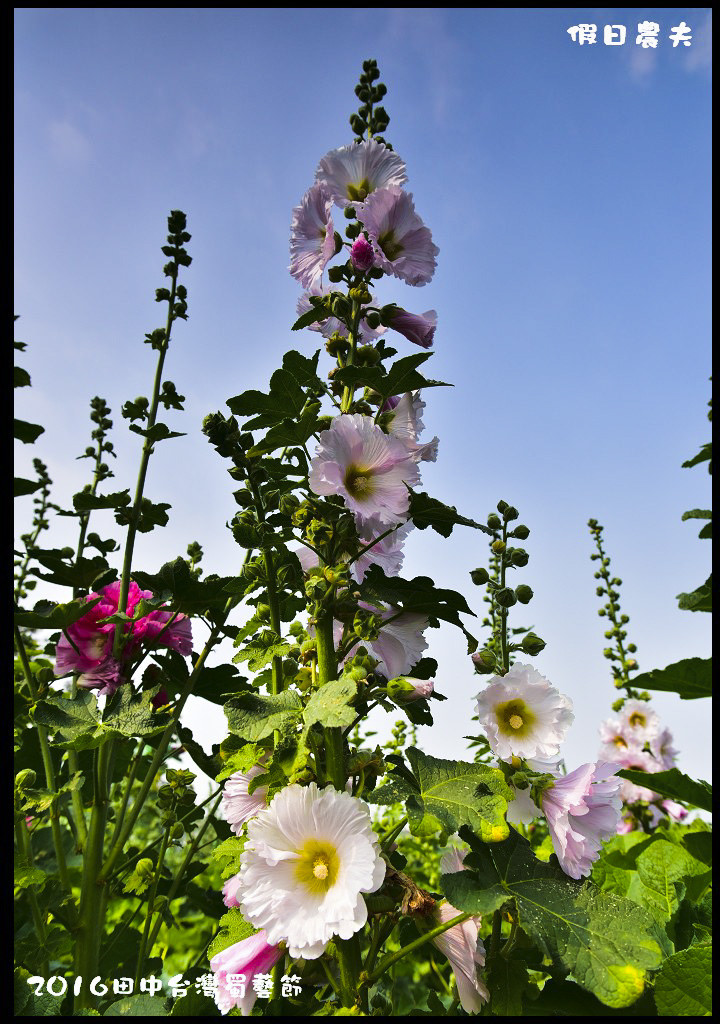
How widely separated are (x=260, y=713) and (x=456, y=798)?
325mm

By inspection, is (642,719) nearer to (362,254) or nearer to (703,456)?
(703,456)

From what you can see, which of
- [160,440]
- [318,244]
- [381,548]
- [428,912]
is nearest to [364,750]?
[428,912]

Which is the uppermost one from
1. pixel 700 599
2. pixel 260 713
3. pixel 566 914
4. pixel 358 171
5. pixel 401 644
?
pixel 358 171

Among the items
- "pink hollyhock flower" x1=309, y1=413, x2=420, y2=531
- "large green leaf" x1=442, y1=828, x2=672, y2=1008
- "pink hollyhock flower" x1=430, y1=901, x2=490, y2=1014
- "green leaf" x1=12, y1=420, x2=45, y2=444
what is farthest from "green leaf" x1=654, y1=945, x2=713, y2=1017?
"green leaf" x1=12, y1=420, x2=45, y2=444

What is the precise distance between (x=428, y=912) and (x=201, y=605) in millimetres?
823

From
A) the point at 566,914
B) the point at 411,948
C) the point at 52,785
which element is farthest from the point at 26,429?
the point at 566,914

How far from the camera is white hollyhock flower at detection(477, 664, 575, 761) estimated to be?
119cm

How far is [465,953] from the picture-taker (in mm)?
1102

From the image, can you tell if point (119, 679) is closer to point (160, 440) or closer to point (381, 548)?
point (160, 440)

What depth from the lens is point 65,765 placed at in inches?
73.6

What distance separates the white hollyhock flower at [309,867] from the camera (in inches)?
37.2

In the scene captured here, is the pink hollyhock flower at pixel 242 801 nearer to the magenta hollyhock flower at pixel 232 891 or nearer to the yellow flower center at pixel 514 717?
the magenta hollyhock flower at pixel 232 891

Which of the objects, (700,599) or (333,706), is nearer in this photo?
(333,706)

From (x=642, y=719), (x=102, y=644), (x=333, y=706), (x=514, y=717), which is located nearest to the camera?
(x=333, y=706)
